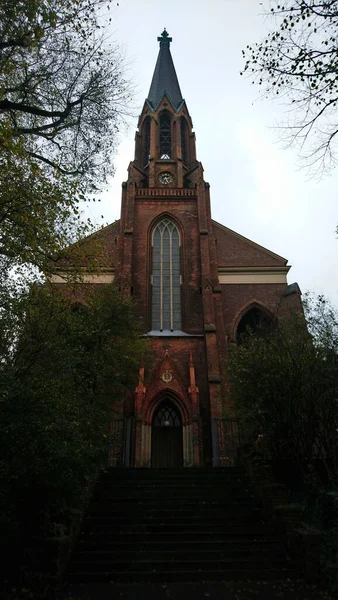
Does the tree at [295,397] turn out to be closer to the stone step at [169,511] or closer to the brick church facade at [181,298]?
the stone step at [169,511]

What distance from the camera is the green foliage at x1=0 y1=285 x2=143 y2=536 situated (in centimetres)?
573

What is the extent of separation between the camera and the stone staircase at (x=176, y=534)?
6715mm

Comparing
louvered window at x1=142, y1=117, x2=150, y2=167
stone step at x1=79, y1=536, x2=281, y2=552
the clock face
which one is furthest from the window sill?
louvered window at x1=142, y1=117, x2=150, y2=167

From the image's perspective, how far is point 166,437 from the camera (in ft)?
56.2

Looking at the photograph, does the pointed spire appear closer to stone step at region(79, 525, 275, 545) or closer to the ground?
stone step at region(79, 525, 275, 545)

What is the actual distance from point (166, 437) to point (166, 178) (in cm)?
1661

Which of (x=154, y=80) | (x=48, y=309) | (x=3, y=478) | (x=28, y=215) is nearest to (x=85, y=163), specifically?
(x=28, y=215)

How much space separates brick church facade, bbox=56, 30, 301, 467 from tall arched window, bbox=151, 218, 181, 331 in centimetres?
5

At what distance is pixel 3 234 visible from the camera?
7.82 m

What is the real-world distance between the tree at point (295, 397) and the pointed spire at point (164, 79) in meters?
26.0

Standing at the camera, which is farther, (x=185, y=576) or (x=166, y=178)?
(x=166, y=178)

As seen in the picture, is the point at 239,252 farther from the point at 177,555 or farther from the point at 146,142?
the point at 177,555

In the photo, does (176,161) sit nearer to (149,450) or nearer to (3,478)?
(149,450)

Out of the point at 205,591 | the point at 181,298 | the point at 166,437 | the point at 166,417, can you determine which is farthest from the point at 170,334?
the point at 205,591
